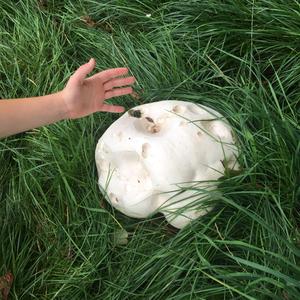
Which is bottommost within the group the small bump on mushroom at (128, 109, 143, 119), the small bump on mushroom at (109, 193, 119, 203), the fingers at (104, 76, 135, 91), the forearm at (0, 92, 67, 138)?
the small bump on mushroom at (109, 193, 119, 203)

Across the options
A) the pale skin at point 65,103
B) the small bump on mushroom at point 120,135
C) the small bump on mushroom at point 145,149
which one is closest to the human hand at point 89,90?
the pale skin at point 65,103

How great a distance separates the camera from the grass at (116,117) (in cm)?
159

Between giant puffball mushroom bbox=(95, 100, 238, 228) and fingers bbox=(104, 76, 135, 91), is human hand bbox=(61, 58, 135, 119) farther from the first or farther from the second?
giant puffball mushroom bbox=(95, 100, 238, 228)

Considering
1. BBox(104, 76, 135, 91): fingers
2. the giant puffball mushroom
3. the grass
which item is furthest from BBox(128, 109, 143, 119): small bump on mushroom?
the grass

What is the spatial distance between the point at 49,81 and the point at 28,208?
60 cm

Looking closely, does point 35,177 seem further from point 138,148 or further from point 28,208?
point 138,148

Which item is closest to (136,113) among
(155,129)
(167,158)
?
(155,129)

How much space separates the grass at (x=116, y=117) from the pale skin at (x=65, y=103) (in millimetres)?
246

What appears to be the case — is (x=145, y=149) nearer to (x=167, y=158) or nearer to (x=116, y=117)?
(x=167, y=158)

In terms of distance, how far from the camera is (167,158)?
62.2 inches

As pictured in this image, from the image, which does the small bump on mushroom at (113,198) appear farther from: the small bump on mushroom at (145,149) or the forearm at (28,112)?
the forearm at (28,112)

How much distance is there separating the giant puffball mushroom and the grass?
2.8 inches

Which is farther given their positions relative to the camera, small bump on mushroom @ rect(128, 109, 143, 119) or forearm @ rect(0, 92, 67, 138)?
small bump on mushroom @ rect(128, 109, 143, 119)

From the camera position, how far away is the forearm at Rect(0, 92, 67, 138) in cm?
156
